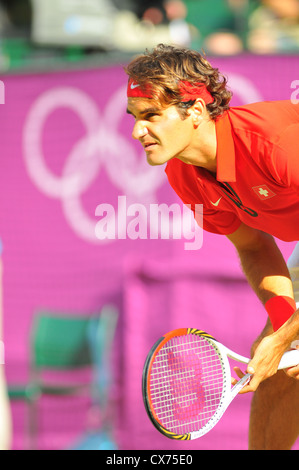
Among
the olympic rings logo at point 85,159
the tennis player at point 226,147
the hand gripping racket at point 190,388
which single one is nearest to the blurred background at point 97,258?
the olympic rings logo at point 85,159

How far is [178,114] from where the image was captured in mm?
3619

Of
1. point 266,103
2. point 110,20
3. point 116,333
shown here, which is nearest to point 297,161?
point 266,103

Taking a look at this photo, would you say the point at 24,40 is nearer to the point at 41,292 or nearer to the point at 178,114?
the point at 41,292

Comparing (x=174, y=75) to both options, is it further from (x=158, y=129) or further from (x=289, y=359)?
(x=289, y=359)

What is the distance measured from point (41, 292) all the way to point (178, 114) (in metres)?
4.59

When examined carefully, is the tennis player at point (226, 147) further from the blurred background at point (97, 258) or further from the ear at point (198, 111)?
the blurred background at point (97, 258)

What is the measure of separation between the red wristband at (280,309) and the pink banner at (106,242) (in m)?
3.02

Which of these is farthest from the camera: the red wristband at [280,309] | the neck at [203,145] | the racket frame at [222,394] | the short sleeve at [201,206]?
the short sleeve at [201,206]

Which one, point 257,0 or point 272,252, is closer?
point 272,252

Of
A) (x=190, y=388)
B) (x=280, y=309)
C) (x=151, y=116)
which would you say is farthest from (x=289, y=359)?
(x=151, y=116)

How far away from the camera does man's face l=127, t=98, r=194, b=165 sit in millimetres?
3594

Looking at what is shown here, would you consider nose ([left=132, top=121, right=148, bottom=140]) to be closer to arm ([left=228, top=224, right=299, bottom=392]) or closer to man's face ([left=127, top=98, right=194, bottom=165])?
man's face ([left=127, top=98, right=194, bottom=165])

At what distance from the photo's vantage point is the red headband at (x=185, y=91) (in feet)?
11.7

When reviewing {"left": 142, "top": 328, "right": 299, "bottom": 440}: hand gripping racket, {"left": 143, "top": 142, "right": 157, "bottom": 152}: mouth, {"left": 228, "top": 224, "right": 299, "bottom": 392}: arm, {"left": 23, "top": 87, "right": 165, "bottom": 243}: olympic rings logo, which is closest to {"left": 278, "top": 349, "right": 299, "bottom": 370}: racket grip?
{"left": 142, "top": 328, "right": 299, "bottom": 440}: hand gripping racket
